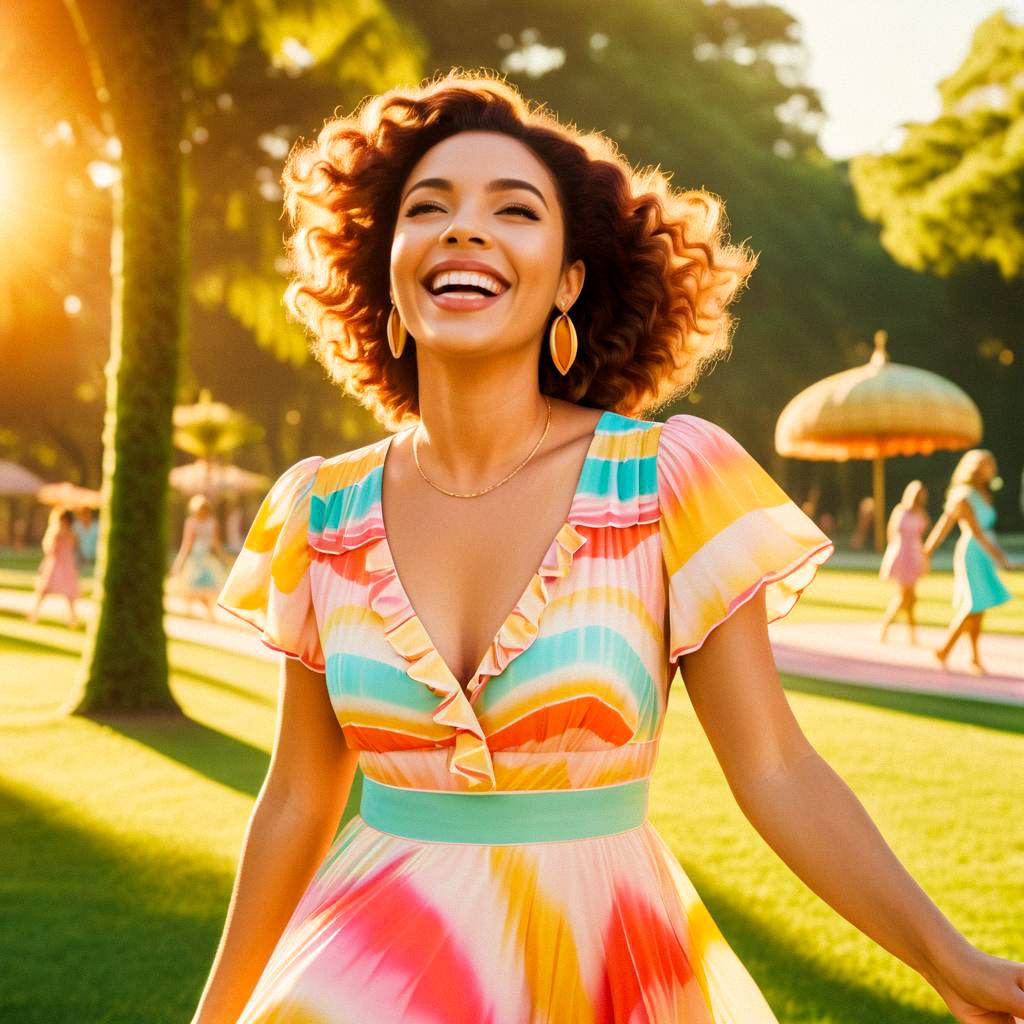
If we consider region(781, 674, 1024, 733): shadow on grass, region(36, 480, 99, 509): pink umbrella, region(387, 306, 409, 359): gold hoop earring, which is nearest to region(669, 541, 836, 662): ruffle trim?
region(387, 306, 409, 359): gold hoop earring

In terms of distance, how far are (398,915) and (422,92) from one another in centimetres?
133

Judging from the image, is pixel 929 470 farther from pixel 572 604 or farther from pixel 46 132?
pixel 572 604

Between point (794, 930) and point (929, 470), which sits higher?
point (929, 470)

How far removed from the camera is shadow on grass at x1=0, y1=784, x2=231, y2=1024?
428cm

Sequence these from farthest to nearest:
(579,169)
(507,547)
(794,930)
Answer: (794,930)
(579,169)
(507,547)

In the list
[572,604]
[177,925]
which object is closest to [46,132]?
[177,925]

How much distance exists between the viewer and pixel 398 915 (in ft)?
5.52

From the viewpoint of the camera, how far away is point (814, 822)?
5.44ft

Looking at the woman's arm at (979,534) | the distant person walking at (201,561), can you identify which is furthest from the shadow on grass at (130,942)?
the distant person walking at (201,561)

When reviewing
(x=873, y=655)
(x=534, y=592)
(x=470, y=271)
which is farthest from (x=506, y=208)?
(x=873, y=655)

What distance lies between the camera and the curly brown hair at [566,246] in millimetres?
2135

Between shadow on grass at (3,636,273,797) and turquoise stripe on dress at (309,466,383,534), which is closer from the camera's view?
turquoise stripe on dress at (309,466,383,534)

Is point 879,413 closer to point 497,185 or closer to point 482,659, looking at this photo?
point 497,185

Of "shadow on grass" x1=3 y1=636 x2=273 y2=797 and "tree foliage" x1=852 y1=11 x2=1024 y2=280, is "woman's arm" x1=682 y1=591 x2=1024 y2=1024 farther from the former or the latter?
"tree foliage" x1=852 y1=11 x2=1024 y2=280
